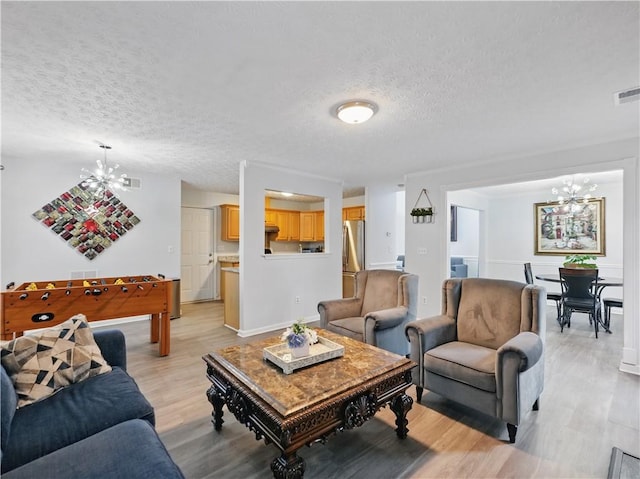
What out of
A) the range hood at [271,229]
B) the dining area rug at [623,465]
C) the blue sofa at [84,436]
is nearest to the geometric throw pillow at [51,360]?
the blue sofa at [84,436]

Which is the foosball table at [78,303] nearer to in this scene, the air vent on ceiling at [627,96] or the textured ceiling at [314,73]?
the textured ceiling at [314,73]

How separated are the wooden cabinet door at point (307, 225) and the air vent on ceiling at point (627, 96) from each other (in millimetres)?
5970

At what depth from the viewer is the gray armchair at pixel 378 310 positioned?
2898 mm

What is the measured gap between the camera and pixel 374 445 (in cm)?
194

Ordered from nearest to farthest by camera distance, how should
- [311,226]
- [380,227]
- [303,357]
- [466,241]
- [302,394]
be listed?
[302,394] < [303,357] < [380,227] < [466,241] < [311,226]

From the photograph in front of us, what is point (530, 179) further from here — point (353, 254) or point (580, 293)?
point (353, 254)

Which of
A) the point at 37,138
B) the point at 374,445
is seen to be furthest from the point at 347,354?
the point at 37,138

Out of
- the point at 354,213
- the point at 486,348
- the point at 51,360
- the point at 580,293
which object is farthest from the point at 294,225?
the point at 51,360

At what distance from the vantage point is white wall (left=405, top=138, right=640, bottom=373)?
3.09m

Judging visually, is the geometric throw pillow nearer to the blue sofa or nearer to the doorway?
the blue sofa

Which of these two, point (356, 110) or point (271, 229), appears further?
point (271, 229)

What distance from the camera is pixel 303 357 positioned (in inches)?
77.0

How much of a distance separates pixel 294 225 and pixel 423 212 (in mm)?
3695

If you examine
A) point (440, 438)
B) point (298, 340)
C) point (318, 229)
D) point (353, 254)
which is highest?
point (318, 229)
